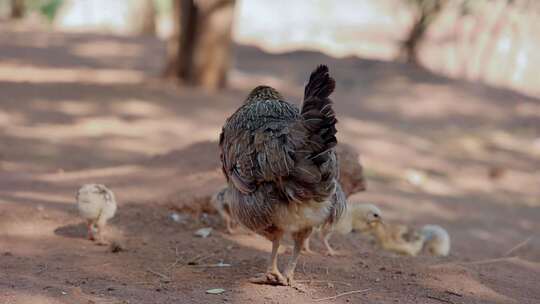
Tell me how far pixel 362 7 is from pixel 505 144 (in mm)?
25923

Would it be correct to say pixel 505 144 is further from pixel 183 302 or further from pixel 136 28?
pixel 136 28

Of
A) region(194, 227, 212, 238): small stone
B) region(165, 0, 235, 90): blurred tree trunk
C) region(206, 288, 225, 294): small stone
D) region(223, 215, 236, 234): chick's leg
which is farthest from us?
region(165, 0, 235, 90): blurred tree trunk

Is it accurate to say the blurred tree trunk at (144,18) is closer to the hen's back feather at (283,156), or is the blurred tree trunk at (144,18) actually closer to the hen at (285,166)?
the hen at (285,166)

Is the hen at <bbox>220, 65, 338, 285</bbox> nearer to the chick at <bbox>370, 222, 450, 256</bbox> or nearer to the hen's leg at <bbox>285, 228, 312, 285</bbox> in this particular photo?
the hen's leg at <bbox>285, 228, 312, 285</bbox>

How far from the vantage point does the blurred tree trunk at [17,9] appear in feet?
112

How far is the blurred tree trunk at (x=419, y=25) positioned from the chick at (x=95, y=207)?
1505 cm

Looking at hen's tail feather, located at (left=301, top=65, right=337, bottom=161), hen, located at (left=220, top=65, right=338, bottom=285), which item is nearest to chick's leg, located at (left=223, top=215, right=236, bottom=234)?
hen, located at (left=220, top=65, right=338, bottom=285)

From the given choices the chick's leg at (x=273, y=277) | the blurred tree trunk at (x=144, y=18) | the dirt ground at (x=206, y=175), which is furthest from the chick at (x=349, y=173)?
the blurred tree trunk at (x=144, y=18)

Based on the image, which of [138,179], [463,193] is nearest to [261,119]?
[138,179]

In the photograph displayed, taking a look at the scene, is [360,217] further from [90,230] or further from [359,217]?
[90,230]

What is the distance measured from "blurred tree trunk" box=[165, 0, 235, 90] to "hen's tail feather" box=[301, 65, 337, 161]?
11.6 m

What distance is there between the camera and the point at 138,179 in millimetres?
9703

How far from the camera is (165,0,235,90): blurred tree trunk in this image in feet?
54.0

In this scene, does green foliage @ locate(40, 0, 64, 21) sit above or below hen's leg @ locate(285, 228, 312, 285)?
above
